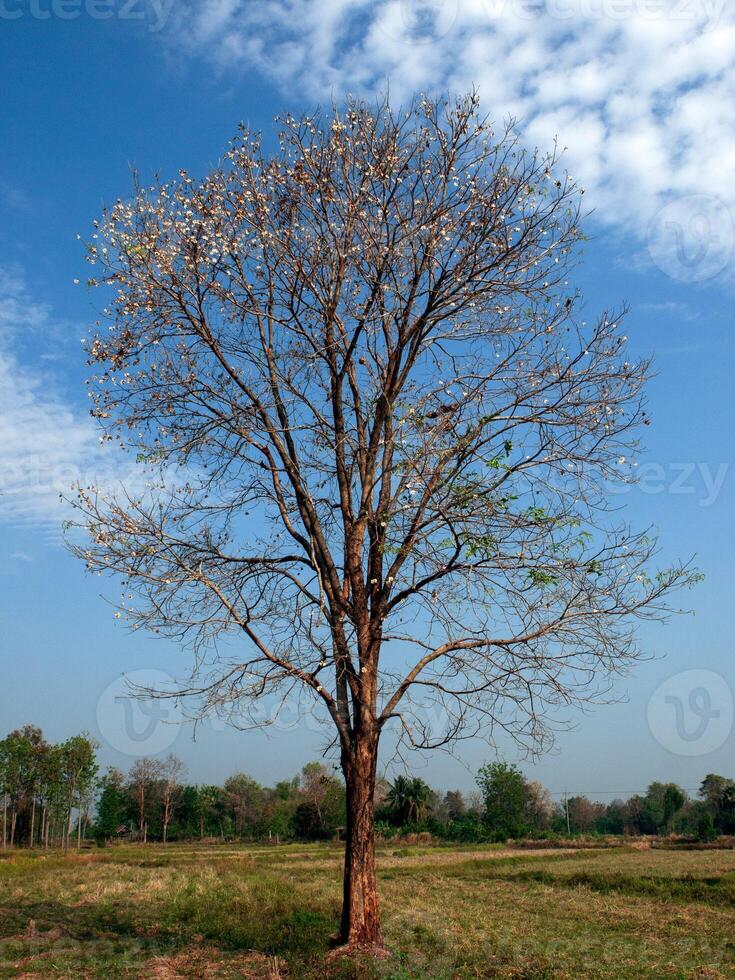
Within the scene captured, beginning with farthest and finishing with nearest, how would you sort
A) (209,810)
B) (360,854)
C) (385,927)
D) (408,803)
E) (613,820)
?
(613,820) < (209,810) < (408,803) < (385,927) < (360,854)

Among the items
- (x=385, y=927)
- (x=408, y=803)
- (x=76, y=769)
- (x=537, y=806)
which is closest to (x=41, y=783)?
(x=76, y=769)

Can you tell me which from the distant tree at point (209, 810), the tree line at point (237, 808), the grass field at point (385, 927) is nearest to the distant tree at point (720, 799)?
the tree line at point (237, 808)

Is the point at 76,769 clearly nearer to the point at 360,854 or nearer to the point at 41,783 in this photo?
the point at 41,783

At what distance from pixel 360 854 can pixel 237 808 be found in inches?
3170

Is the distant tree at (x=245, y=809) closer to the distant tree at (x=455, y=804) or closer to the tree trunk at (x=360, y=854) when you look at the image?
the distant tree at (x=455, y=804)

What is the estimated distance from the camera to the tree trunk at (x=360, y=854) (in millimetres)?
9508

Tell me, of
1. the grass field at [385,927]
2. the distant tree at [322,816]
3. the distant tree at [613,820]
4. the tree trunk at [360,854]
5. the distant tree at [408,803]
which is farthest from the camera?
the distant tree at [613,820]

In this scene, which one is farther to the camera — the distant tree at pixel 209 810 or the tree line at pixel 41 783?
the distant tree at pixel 209 810

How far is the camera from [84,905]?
1567 cm

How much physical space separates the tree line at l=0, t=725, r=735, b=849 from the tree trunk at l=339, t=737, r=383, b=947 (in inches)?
1904

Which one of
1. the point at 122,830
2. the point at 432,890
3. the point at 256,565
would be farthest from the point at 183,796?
the point at 256,565

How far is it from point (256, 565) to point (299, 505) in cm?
105

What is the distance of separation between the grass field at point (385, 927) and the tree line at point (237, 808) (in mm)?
35477

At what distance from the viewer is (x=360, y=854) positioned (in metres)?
9.71
